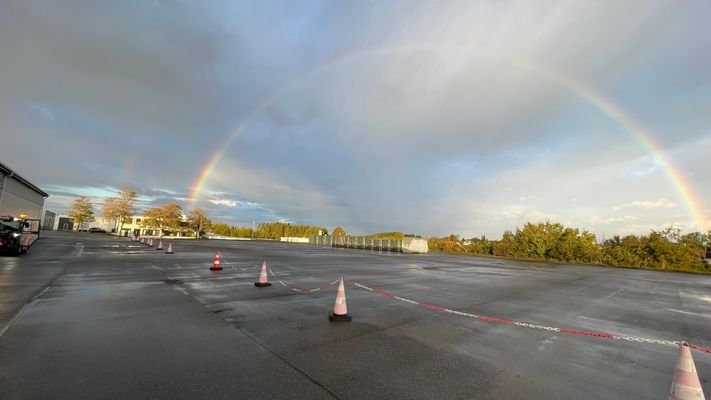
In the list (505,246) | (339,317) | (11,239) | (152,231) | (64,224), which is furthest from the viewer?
(64,224)

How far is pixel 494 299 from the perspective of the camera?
10000 millimetres

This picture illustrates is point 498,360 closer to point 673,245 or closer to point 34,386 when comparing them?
point 34,386

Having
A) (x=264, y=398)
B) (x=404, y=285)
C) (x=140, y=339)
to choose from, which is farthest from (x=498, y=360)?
(x=404, y=285)

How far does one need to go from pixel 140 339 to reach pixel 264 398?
2962mm

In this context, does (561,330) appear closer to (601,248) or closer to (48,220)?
(601,248)

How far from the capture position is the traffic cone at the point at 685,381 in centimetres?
279

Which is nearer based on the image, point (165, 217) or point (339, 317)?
point (339, 317)

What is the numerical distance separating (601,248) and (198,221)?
79.4 metres

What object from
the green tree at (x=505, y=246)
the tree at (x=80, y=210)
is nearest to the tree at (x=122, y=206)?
the tree at (x=80, y=210)

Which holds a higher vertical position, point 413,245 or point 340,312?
point 413,245

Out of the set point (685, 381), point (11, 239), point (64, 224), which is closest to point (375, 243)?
point (11, 239)

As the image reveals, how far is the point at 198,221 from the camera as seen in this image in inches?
3093

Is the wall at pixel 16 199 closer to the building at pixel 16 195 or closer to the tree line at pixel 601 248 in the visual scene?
the building at pixel 16 195

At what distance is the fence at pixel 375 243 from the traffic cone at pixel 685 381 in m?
43.1
